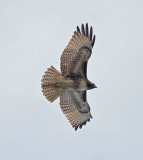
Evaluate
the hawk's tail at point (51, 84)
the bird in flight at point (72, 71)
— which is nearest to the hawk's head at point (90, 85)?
the bird in flight at point (72, 71)

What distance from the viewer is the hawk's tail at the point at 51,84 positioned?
2520 cm

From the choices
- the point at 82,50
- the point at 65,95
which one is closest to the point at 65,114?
the point at 65,95

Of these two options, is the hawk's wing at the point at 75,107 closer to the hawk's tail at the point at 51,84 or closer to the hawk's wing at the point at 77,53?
the hawk's tail at the point at 51,84

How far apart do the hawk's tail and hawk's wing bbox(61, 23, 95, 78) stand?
0.37m

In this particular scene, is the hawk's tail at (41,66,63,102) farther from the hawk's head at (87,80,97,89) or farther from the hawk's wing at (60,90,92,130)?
the hawk's head at (87,80,97,89)

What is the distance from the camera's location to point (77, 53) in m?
25.3

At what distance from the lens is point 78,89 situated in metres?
25.7

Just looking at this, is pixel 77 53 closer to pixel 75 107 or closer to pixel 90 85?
pixel 90 85

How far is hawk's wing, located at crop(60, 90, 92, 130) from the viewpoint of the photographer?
26266 millimetres

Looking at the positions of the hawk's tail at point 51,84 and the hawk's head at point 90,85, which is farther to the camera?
the hawk's head at point 90,85

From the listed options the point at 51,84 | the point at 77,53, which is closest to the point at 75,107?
the point at 51,84

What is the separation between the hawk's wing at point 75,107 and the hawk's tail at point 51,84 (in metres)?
0.68

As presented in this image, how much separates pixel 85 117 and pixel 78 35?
3553 millimetres

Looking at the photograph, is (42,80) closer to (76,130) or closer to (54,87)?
(54,87)
